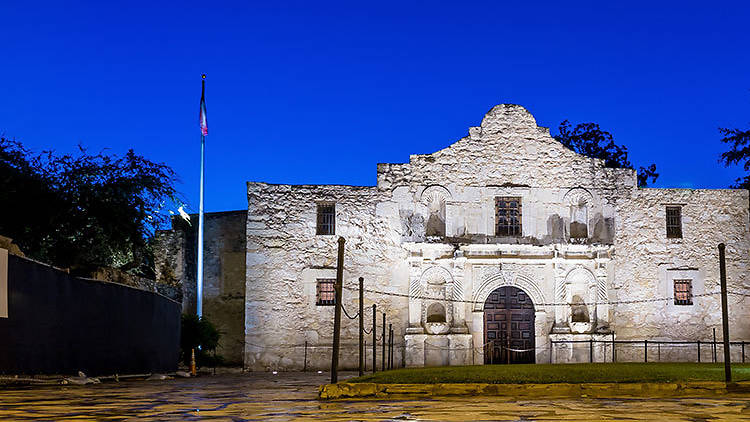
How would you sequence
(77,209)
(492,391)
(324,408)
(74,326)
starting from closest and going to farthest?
(324,408)
(492,391)
(74,326)
(77,209)

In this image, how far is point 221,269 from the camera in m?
30.9

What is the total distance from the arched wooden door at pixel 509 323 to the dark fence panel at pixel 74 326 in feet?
40.6

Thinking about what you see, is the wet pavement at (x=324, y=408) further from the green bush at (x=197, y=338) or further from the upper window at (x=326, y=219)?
the upper window at (x=326, y=219)

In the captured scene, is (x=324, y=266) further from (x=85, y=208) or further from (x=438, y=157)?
(x=85, y=208)

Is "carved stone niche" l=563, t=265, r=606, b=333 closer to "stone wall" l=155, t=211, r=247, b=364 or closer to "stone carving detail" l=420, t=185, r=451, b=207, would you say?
"stone carving detail" l=420, t=185, r=451, b=207

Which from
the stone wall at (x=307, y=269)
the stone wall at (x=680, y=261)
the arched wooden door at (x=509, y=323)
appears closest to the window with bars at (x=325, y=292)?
the stone wall at (x=307, y=269)

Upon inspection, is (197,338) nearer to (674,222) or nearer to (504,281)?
(504,281)

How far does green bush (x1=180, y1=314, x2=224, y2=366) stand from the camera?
26.9 meters

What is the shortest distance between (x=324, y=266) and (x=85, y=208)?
26.3ft

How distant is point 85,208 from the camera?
24.8m

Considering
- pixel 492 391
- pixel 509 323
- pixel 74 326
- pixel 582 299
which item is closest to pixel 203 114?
pixel 509 323

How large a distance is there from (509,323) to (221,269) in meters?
10.5

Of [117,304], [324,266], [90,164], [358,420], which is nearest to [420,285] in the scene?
[324,266]

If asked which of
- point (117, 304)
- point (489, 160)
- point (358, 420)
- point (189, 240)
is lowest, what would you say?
point (358, 420)
